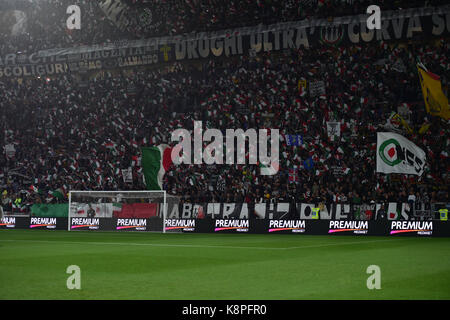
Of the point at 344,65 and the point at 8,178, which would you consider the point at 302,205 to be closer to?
the point at 344,65

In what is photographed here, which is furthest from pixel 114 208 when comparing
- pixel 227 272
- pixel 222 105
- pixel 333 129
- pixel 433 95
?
pixel 227 272

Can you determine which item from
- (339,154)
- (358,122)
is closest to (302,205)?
(339,154)

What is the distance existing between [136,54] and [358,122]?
1696cm

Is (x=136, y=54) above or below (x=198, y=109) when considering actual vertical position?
above

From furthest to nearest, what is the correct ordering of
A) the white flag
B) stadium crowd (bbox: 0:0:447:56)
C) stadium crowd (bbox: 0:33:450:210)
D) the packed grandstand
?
stadium crowd (bbox: 0:0:447:56) < the white flag < the packed grandstand < stadium crowd (bbox: 0:33:450:210)

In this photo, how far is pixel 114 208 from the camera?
3055 centimetres

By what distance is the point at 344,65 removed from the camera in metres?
33.2

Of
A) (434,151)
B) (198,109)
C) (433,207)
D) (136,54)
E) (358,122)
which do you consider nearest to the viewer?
(433,207)

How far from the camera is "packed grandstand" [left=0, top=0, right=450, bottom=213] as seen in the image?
97.5ft

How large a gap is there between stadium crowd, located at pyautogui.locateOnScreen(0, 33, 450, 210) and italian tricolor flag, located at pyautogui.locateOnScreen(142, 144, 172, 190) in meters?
1.40

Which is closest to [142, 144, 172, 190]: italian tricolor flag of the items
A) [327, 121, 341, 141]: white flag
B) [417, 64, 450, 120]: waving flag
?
[327, 121, 341, 141]: white flag

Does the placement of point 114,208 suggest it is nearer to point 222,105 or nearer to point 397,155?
point 222,105

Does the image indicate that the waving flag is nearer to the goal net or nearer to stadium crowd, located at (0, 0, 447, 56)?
stadium crowd, located at (0, 0, 447, 56)

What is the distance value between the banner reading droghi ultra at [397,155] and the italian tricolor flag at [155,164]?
34.8ft
